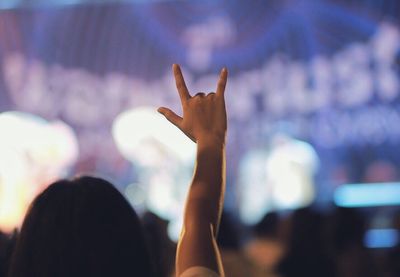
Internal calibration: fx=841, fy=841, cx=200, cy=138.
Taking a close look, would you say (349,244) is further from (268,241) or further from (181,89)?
(181,89)

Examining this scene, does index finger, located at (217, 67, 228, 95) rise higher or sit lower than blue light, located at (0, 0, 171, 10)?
lower

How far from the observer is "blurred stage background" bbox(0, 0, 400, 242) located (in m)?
6.58

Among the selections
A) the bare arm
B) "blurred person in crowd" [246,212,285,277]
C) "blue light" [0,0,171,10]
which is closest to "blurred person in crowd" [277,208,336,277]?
"blurred person in crowd" [246,212,285,277]

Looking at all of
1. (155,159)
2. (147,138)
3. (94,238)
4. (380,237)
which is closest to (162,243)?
(94,238)

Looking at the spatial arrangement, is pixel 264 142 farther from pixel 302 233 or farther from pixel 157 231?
pixel 302 233

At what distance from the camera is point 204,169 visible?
1295 mm

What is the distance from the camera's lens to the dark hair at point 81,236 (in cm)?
117

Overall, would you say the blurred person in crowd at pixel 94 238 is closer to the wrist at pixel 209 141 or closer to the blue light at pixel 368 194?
the wrist at pixel 209 141

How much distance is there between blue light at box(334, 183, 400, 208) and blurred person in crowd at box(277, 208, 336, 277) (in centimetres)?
366

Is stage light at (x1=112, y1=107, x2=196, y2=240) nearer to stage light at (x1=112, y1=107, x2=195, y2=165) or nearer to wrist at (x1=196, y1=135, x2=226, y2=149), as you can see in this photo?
stage light at (x1=112, y1=107, x2=195, y2=165)

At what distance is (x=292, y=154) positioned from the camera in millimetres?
6645

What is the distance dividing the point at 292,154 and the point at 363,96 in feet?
2.37

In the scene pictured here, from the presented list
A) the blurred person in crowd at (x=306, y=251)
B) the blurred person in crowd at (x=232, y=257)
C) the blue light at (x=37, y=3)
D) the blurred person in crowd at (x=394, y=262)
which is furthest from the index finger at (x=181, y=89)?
the blue light at (x=37, y=3)

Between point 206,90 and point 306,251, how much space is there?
415 cm
